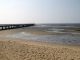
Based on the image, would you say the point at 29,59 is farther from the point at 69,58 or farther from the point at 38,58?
the point at 69,58

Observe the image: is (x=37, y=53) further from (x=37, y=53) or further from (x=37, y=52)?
(x=37, y=52)

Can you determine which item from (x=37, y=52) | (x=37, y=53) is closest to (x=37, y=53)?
(x=37, y=53)

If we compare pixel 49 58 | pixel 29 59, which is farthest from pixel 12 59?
pixel 49 58

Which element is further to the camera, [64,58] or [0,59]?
[64,58]

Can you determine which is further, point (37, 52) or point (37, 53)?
point (37, 52)

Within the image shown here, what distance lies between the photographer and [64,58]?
7.06 metres

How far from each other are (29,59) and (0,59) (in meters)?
1.76

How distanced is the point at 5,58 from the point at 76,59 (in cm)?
453

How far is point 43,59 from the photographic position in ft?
22.4

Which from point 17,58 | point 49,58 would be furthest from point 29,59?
point 49,58

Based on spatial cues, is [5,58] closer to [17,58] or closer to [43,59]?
[17,58]

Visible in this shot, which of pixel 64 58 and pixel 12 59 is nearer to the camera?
pixel 12 59

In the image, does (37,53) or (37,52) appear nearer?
(37,53)

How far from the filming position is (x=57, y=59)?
6844 mm
